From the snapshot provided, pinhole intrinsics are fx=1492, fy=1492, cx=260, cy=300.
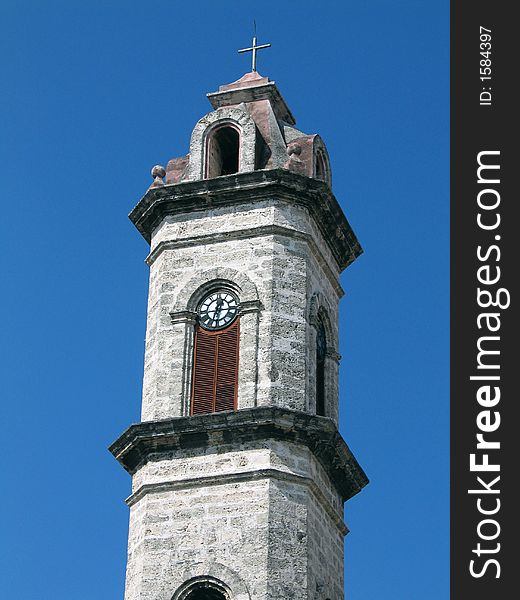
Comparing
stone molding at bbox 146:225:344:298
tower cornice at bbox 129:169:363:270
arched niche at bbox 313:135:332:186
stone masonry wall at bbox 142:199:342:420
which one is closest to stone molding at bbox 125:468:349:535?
stone masonry wall at bbox 142:199:342:420

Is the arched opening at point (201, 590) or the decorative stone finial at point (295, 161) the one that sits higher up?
the decorative stone finial at point (295, 161)

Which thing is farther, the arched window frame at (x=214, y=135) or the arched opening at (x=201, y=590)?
the arched window frame at (x=214, y=135)

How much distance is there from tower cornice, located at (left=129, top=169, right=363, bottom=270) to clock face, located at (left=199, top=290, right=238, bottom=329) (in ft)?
6.79

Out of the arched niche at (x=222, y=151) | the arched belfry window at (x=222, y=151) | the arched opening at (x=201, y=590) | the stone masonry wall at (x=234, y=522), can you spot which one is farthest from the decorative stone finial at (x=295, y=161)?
the arched opening at (x=201, y=590)

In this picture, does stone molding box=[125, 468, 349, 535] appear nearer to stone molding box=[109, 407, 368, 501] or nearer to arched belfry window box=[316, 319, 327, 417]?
stone molding box=[109, 407, 368, 501]

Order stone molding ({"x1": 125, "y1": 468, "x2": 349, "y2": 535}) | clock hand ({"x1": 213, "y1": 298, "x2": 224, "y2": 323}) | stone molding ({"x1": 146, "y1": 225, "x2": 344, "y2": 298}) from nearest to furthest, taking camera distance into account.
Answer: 1. stone molding ({"x1": 125, "y1": 468, "x2": 349, "y2": 535})
2. clock hand ({"x1": 213, "y1": 298, "x2": 224, "y2": 323})
3. stone molding ({"x1": 146, "y1": 225, "x2": 344, "y2": 298})

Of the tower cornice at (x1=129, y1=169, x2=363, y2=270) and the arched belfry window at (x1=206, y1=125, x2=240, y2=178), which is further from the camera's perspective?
the arched belfry window at (x1=206, y1=125, x2=240, y2=178)

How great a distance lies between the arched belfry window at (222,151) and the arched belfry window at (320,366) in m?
4.11

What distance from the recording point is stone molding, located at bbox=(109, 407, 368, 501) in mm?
27984

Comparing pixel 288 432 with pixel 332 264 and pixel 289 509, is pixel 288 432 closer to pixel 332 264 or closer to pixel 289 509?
pixel 289 509

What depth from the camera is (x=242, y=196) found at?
30.9 metres

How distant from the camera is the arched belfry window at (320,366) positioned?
30500 millimetres

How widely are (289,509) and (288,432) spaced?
1.50 metres

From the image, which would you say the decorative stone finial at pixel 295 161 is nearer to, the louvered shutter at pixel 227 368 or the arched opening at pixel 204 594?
the louvered shutter at pixel 227 368
